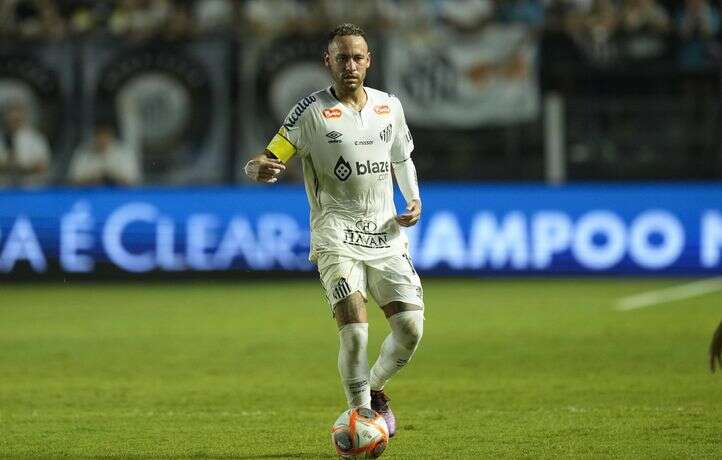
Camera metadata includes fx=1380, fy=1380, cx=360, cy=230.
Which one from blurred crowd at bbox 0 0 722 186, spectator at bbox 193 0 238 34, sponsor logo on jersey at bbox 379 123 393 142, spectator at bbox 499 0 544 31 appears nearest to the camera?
sponsor logo on jersey at bbox 379 123 393 142

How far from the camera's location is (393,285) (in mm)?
7172

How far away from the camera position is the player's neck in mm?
7203

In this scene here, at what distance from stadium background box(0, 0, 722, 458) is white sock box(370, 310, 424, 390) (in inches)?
215

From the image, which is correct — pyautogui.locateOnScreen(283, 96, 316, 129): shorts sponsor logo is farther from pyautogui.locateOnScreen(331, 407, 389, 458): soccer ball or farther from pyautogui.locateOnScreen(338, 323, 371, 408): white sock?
pyautogui.locateOnScreen(331, 407, 389, 458): soccer ball

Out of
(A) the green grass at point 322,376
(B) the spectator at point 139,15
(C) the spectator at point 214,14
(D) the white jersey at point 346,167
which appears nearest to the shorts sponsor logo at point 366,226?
(D) the white jersey at point 346,167

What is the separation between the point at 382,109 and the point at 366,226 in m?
0.62

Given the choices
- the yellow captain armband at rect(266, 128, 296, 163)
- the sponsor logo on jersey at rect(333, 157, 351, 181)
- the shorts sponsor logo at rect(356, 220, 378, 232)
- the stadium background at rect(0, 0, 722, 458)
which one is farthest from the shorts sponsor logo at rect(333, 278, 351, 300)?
the stadium background at rect(0, 0, 722, 458)

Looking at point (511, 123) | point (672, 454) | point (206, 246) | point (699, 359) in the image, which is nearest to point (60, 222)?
point (206, 246)

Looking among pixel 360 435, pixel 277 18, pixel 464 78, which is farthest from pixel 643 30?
pixel 360 435

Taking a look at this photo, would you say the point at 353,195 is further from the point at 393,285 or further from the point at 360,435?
the point at 360,435

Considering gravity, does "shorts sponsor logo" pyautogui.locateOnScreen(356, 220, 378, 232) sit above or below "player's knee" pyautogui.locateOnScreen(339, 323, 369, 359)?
above

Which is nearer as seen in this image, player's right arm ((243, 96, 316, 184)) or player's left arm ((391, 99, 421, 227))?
player's right arm ((243, 96, 316, 184))

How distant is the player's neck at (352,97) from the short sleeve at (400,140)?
0.70 feet

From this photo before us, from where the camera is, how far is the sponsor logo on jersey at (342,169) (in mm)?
7141
